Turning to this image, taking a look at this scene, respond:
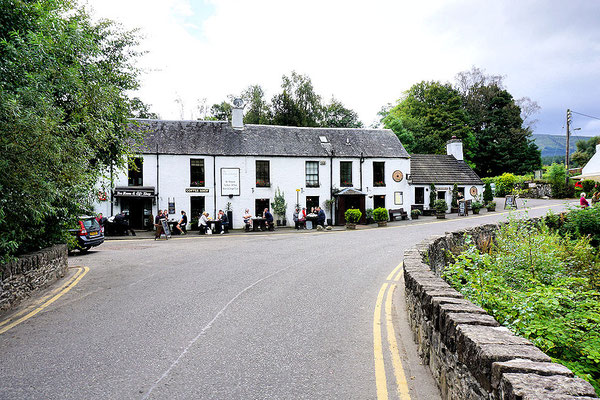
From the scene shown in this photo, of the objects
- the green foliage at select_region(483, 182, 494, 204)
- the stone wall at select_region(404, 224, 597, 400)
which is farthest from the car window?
the green foliage at select_region(483, 182, 494, 204)

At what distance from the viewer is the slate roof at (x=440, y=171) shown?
113ft

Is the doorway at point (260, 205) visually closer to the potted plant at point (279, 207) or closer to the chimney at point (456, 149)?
the potted plant at point (279, 207)

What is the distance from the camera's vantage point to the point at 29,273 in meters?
8.45

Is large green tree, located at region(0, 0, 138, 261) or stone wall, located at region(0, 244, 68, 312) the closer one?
large green tree, located at region(0, 0, 138, 261)

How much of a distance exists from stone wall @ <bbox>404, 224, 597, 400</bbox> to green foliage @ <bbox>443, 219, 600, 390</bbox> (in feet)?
2.38

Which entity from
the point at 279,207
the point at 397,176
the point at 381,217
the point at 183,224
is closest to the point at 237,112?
the point at 279,207

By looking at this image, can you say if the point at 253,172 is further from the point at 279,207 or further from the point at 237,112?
the point at 237,112

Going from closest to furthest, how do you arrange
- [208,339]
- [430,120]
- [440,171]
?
[208,339] → [440,171] → [430,120]

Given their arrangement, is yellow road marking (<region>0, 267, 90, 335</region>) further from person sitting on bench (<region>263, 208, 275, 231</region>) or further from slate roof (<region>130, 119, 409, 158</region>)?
slate roof (<region>130, 119, 409, 158</region>)

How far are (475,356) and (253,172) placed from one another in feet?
83.1

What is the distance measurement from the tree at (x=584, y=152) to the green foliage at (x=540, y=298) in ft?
239

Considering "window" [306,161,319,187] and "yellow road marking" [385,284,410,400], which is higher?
"window" [306,161,319,187]

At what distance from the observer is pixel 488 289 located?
5.89 m

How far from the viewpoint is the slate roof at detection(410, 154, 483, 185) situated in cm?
3447
